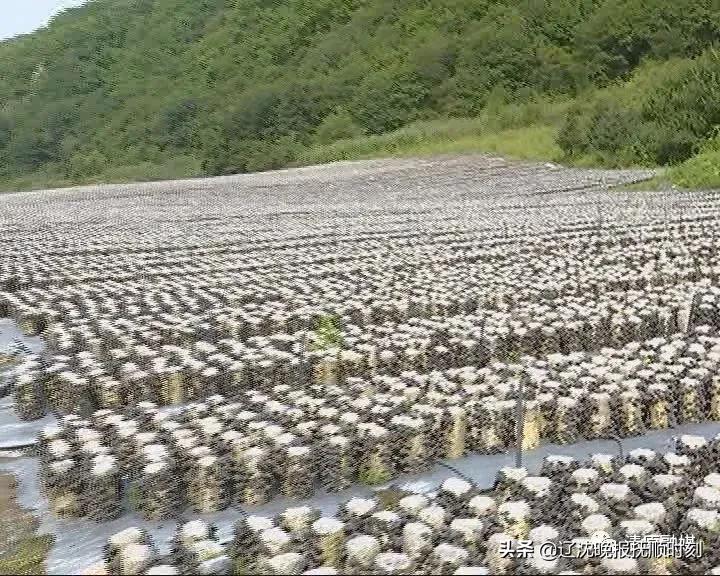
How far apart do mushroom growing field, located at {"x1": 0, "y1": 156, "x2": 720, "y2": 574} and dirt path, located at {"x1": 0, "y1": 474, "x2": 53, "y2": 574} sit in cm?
7

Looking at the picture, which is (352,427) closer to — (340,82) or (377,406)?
(377,406)

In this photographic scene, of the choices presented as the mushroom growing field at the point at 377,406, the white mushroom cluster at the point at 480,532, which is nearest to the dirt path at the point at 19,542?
the mushroom growing field at the point at 377,406

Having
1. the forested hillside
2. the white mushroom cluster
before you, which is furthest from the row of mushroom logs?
the forested hillside

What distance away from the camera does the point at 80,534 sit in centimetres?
299

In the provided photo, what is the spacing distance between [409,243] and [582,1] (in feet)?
113

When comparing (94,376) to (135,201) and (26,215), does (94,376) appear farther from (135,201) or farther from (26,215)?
(135,201)

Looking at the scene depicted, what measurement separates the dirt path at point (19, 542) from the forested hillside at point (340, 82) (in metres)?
14.3

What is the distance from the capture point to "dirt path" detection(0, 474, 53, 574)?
2768 mm

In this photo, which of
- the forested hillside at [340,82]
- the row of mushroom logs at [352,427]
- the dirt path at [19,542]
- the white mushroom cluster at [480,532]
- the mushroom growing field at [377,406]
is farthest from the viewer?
the forested hillside at [340,82]

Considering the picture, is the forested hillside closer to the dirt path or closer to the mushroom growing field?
the mushroom growing field

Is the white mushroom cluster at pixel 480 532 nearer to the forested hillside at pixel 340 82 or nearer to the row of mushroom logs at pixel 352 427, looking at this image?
the row of mushroom logs at pixel 352 427

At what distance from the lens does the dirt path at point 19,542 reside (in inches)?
109

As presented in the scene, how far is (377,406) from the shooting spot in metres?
3.79

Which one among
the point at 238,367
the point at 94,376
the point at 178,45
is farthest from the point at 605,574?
the point at 178,45
